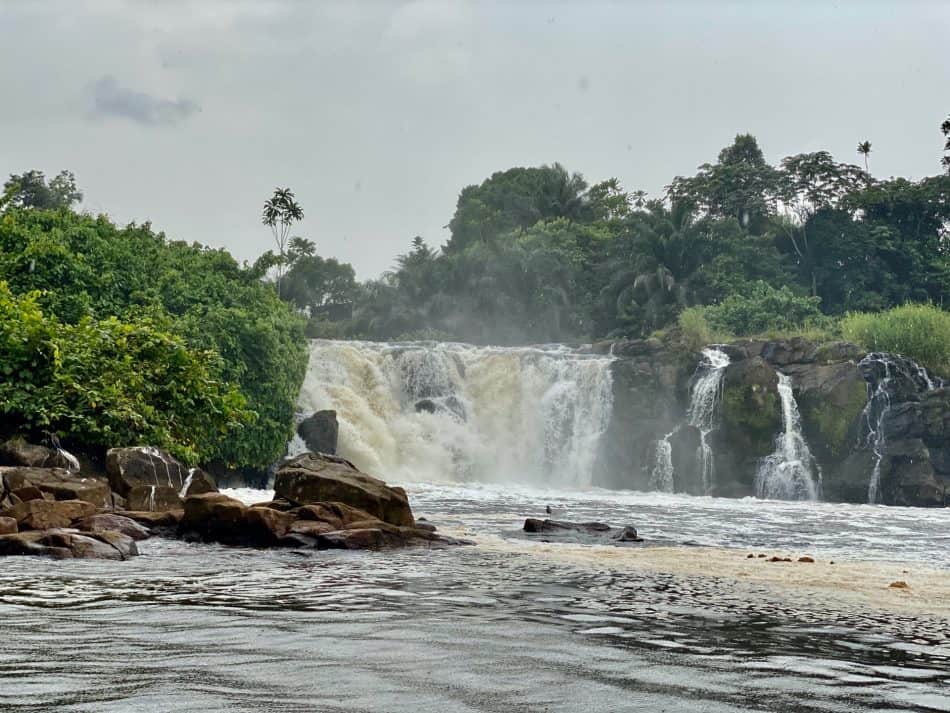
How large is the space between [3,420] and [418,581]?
10037mm

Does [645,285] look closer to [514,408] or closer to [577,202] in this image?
[577,202]

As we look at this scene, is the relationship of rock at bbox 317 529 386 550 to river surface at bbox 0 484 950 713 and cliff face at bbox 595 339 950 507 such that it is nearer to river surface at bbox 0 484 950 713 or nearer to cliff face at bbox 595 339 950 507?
river surface at bbox 0 484 950 713

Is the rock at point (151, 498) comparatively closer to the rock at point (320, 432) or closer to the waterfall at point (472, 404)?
the rock at point (320, 432)

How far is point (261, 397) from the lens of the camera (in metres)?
25.7

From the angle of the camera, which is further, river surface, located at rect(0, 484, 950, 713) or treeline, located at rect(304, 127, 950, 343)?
treeline, located at rect(304, 127, 950, 343)

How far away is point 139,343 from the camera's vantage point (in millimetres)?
17750

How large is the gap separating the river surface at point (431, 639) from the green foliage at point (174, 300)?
39.6 ft

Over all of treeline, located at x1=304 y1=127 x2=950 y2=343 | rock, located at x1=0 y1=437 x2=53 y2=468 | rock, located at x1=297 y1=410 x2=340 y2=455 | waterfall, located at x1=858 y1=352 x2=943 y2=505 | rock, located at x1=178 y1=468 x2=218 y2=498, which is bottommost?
rock, located at x1=178 y1=468 x2=218 y2=498

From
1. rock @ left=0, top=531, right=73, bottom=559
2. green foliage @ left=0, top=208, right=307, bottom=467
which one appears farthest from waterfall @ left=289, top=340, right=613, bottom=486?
rock @ left=0, top=531, right=73, bottom=559

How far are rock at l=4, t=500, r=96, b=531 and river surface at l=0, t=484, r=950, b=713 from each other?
186 cm

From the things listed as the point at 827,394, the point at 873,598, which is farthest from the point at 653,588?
the point at 827,394

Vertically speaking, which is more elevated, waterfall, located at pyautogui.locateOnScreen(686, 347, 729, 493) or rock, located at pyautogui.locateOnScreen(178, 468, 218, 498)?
waterfall, located at pyautogui.locateOnScreen(686, 347, 729, 493)

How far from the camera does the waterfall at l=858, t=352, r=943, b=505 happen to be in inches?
1241

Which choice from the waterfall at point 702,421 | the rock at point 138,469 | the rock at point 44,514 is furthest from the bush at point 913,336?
the rock at point 44,514
